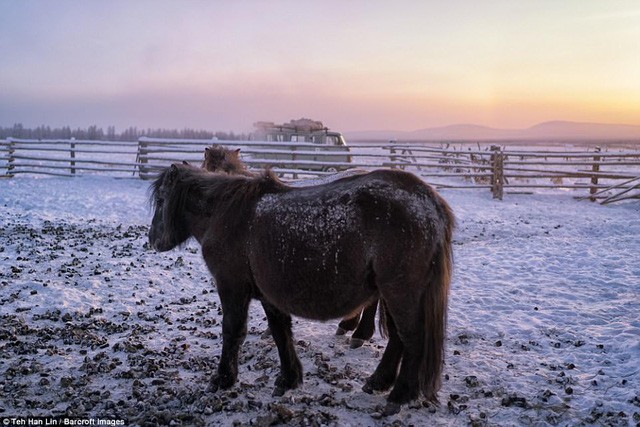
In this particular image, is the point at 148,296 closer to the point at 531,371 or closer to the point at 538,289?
the point at 531,371

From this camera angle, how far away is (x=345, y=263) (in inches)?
140

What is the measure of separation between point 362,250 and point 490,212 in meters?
10.6

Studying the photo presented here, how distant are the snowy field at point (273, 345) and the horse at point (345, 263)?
0.35 metres

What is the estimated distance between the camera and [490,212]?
13.2m

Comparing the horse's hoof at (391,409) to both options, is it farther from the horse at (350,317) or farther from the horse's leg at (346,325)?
the horse's leg at (346,325)

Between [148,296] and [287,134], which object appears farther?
[287,134]

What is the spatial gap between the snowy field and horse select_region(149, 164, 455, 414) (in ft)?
1.14

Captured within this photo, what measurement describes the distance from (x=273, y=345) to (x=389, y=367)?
4.79ft

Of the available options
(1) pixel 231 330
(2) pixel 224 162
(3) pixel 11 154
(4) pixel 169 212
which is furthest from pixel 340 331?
(3) pixel 11 154

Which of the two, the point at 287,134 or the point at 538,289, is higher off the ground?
the point at 287,134

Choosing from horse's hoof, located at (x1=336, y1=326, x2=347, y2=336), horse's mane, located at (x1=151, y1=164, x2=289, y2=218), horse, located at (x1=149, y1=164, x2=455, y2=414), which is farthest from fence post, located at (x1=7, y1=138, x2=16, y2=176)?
horse, located at (x1=149, y1=164, x2=455, y2=414)

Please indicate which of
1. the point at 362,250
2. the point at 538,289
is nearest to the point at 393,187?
the point at 362,250

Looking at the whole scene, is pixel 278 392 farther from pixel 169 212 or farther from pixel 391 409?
pixel 169 212

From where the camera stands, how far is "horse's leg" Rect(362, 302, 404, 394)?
3.99 m
